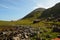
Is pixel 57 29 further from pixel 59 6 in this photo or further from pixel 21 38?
pixel 59 6

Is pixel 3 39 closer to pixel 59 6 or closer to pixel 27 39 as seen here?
pixel 27 39

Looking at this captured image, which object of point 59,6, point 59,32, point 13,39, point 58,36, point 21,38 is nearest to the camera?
point 13,39

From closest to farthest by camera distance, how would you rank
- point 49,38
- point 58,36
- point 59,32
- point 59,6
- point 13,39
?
point 13,39 → point 49,38 → point 58,36 → point 59,32 → point 59,6

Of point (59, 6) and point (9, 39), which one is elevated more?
point (59, 6)

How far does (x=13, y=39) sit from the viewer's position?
1268 inches

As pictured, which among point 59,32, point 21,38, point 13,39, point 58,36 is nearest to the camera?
point 13,39

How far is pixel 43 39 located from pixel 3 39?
9123 millimetres

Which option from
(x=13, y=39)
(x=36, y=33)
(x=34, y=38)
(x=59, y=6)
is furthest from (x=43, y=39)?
(x=59, y=6)

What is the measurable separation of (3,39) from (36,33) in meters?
10.7

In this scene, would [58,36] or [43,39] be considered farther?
[58,36]

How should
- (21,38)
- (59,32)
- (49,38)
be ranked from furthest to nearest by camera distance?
(59,32), (49,38), (21,38)

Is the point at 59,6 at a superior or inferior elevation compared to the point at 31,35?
superior

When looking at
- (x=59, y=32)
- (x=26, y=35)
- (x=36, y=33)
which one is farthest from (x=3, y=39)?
(x=59, y=32)

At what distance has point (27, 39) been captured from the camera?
118 feet
